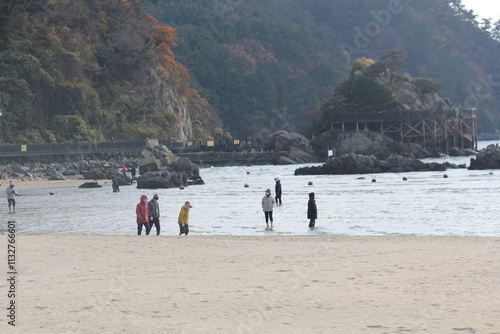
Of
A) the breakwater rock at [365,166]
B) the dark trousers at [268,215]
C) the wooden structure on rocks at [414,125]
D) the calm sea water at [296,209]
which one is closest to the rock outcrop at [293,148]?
the wooden structure on rocks at [414,125]

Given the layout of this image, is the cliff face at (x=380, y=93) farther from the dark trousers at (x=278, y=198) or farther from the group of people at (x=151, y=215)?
the group of people at (x=151, y=215)

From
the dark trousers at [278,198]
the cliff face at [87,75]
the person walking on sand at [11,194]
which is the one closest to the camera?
the person walking on sand at [11,194]

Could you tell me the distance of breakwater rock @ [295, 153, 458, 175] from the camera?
216ft

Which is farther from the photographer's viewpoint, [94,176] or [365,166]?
[365,166]

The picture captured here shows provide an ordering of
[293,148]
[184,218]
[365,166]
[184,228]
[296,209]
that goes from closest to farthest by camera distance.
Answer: [184,218]
[184,228]
[296,209]
[365,166]
[293,148]

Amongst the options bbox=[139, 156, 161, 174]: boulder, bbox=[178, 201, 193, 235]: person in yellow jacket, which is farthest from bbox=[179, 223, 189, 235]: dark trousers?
bbox=[139, 156, 161, 174]: boulder

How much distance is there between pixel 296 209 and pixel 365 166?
33.4 metres

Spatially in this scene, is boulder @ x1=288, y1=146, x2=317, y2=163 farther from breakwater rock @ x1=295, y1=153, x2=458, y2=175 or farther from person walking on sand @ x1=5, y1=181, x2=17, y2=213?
person walking on sand @ x1=5, y1=181, x2=17, y2=213

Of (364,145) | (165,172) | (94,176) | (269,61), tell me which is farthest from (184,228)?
(269,61)

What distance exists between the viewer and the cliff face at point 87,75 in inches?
3095

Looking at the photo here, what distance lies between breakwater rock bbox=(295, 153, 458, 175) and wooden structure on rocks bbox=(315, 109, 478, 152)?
3144cm

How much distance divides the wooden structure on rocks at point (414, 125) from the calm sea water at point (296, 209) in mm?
45435

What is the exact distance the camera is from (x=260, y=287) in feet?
45.6

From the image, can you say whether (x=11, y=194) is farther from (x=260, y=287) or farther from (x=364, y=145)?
(x=364, y=145)
